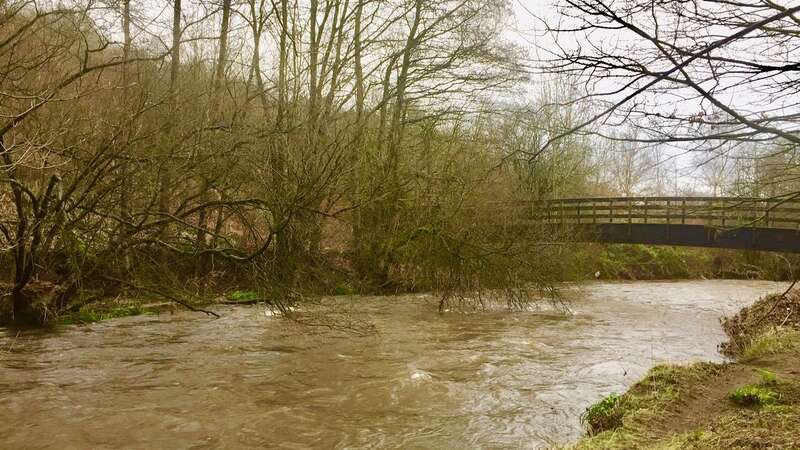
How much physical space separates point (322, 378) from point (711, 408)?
480 cm

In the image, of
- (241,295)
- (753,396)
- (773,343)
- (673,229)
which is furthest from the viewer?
(673,229)

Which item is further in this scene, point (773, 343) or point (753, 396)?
point (773, 343)

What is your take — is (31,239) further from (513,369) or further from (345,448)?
(513,369)

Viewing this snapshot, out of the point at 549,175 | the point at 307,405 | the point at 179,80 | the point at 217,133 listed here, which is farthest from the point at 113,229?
the point at 549,175

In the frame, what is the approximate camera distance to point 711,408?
6.17m

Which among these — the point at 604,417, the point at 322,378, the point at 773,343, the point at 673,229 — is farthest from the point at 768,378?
the point at 673,229

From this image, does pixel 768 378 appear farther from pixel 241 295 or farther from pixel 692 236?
pixel 692 236

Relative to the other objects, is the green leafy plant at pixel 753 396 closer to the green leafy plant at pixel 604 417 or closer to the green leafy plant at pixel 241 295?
the green leafy plant at pixel 604 417

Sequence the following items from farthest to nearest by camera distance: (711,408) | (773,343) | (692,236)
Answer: (692,236) → (773,343) → (711,408)

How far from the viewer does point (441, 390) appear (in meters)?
8.21

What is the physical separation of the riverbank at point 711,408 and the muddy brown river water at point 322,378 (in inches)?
31.7

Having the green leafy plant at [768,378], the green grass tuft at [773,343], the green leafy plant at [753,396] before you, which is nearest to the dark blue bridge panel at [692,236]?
the green grass tuft at [773,343]

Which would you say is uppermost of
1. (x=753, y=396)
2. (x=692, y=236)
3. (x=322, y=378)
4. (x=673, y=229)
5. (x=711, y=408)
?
(x=673, y=229)

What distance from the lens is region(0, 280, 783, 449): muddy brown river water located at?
21.4 ft
